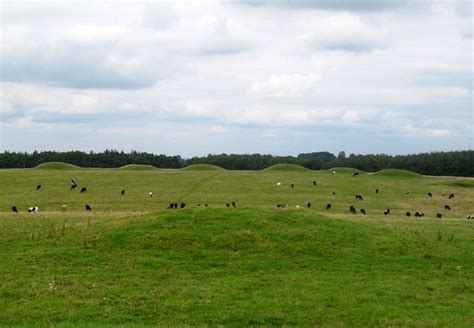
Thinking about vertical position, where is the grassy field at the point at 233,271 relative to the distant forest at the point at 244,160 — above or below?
below

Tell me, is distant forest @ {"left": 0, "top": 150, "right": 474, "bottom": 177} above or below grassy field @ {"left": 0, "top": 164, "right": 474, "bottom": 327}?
above

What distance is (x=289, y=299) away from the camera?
16344mm

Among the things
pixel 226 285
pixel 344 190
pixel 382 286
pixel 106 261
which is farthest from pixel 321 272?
pixel 344 190

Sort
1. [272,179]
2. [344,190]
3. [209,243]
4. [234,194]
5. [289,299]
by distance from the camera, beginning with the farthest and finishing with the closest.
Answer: [272,179] → [344,190] → [234,194] → [209,243] → [289,299]

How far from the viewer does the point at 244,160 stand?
162 metres

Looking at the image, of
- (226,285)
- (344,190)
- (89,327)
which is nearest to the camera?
(89,327)

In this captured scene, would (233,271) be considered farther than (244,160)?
No

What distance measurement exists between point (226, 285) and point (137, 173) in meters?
63.7

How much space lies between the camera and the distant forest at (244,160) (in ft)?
486

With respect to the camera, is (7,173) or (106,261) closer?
(106,261)

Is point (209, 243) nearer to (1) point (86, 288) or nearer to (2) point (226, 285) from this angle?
(2) point (226, 285)

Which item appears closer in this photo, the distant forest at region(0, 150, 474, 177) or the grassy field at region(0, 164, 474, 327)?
the grassy field at region(0, 164, 474, 327)

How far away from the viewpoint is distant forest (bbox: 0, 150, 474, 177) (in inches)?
5827

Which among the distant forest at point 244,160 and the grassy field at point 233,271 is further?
the distant forest at point 244,160
